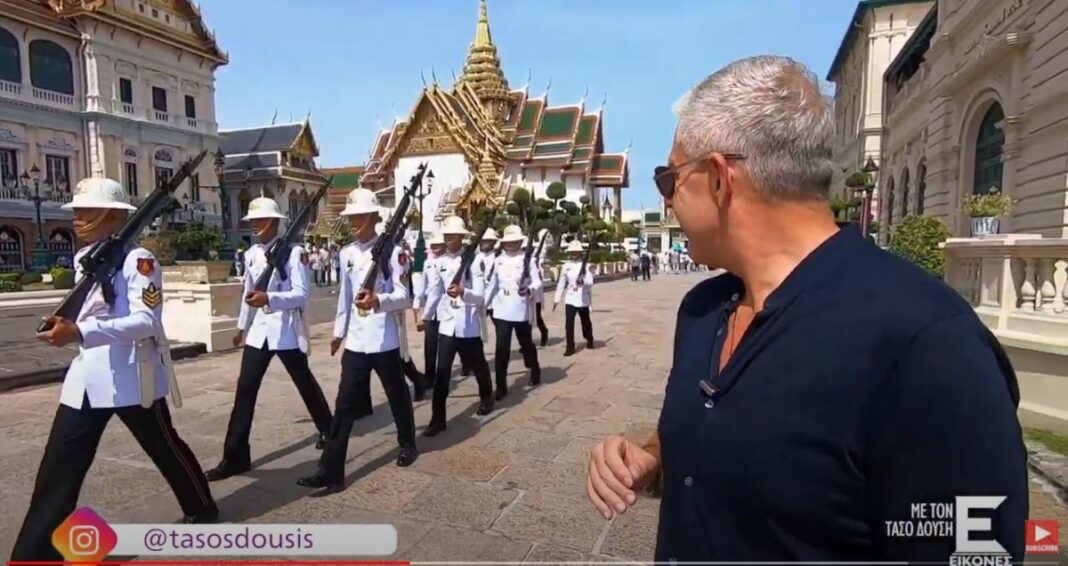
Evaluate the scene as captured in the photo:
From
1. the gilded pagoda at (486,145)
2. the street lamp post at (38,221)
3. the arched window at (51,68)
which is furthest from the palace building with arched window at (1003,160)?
the arched window at (51,68)

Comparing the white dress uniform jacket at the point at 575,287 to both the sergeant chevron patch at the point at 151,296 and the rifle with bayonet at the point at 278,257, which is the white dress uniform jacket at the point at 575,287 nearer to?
the rifle with bayonet at the point at 278,257

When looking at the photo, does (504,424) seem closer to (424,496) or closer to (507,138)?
(424,496)

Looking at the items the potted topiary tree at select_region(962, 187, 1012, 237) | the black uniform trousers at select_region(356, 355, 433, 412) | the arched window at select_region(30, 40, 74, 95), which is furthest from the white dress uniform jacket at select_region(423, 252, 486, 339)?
the arched window at select_region(30, 40, 74, 95)

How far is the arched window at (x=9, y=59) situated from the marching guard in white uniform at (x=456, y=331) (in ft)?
113

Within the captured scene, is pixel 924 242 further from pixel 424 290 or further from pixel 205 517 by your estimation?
pixel 205 517

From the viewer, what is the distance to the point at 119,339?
288 cm

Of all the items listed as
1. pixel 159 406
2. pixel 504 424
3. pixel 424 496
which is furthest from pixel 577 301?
pixel 159 406

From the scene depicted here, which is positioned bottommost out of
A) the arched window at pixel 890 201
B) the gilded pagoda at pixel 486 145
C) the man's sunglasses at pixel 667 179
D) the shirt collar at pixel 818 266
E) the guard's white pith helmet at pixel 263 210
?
the shirt collar at pixel 818 266

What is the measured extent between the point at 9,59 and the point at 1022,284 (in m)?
39.2

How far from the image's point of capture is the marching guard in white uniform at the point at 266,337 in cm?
419

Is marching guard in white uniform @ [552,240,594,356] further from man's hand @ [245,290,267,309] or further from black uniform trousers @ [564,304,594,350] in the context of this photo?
man's hand @ [245,290,267,309]

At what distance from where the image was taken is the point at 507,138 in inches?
1635

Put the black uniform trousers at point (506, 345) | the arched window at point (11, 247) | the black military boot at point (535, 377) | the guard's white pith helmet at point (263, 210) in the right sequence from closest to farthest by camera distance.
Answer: the guard's white pith helmet at point (263, 210) → the black uniform trousers at point (506, 345) → the black military boot at point (535, 377) → the arched window at point (11, 247)

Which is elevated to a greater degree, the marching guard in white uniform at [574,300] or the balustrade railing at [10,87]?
the balustrade railing at [10,87]
